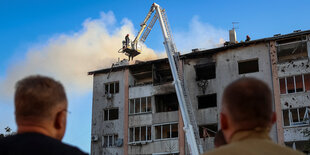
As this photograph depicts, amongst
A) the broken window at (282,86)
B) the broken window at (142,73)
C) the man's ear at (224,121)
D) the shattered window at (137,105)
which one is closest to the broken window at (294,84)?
the broken window at (282,86)

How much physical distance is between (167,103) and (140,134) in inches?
158

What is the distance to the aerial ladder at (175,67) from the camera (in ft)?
94.2

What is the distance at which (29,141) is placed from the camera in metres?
2.96

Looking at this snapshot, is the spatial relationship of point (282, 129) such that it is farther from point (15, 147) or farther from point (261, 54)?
point (15, 147)

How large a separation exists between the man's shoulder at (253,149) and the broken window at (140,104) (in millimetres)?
38478

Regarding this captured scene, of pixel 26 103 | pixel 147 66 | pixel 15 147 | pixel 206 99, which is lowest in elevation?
pixel 15 147

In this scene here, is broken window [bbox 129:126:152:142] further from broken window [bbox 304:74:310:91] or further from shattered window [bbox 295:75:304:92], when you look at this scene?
broken window [bbox 304:74:310:91]

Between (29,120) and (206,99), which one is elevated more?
(206,99)

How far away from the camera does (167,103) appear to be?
42062mm

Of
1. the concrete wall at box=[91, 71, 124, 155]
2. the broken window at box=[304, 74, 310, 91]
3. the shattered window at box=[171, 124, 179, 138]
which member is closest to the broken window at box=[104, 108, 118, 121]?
the concrete wall at box=[91, 71, 124, 155]

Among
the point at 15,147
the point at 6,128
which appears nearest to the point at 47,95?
the point at 15,147

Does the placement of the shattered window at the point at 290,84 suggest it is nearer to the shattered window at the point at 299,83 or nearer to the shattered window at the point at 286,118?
the shattered window at the point at 299,83

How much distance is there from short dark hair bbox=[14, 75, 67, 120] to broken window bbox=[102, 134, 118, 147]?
127 feet

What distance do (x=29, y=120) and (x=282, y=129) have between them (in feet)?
110
